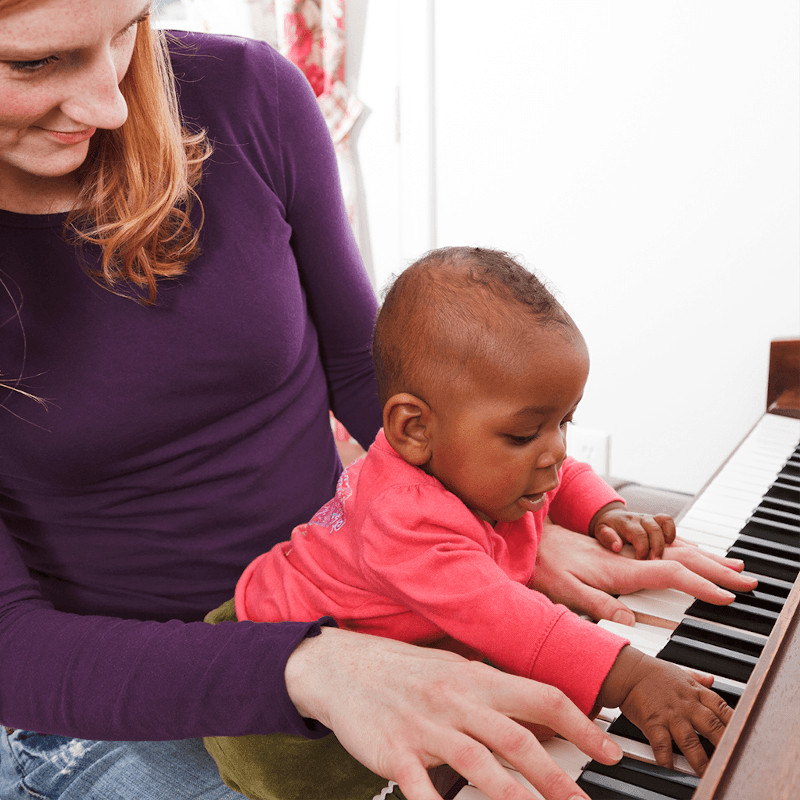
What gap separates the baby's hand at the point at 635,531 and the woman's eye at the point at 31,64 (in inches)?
31.4

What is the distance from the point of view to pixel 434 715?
70cm

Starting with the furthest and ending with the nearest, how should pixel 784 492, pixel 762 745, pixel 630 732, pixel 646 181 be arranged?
pixel 646 181 → pixel 784 492 → pixel 630 732 → pixel 762 745

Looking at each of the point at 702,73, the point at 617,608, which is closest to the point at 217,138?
the point at 617,608

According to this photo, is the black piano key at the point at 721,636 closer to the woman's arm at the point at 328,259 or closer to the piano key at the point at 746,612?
the piano key at the point at 746,612

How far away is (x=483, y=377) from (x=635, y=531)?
1.02 ft

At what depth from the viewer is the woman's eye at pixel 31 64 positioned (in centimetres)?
77

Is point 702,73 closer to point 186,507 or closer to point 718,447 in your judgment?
point 718,447

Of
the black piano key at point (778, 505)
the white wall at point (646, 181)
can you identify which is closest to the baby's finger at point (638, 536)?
the black piano key at point (778, 505)

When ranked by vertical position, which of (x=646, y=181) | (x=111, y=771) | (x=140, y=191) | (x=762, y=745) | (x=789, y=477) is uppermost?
(x=140, y=191)

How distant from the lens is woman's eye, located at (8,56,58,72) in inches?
30.3

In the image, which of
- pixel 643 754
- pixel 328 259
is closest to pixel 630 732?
pixel 643 754

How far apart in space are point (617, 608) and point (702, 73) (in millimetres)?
1680

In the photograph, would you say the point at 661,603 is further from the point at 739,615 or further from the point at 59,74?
the point at 59,74

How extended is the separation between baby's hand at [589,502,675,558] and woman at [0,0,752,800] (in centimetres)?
7
